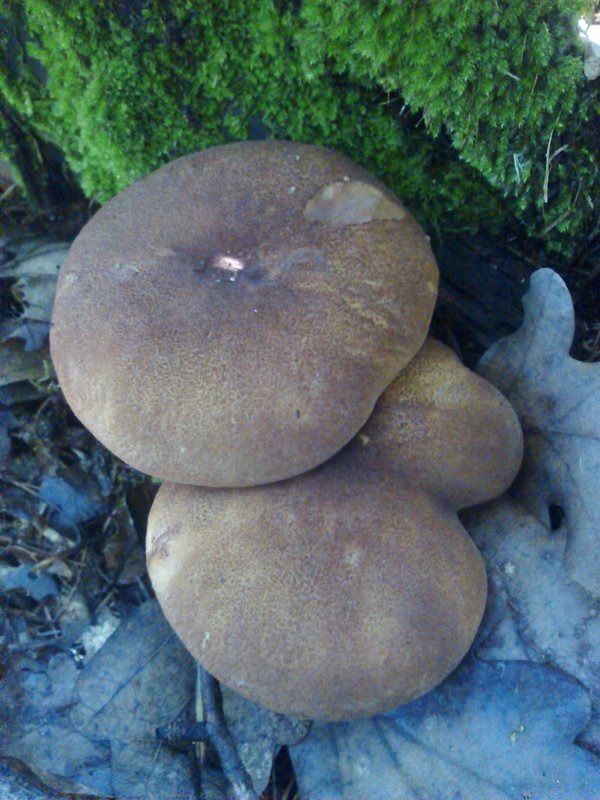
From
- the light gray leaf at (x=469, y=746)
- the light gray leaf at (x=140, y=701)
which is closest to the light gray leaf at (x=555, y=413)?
the light gray leaf at (x=469, y=746)

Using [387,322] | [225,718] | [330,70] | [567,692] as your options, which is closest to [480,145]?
[330,70]

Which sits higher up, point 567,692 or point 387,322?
point 387,322

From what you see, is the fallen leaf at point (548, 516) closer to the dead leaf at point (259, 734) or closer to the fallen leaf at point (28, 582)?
the dead leaf at point (259, 734)

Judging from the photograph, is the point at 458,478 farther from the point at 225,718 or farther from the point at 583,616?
the point at 225,718

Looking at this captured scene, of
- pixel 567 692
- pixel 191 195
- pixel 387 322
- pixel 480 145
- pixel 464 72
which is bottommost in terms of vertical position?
pixel 567 692

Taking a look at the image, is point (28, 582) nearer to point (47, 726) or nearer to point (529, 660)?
point (47, 726)

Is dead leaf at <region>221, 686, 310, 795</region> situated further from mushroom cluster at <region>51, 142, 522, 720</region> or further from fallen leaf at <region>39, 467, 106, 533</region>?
fallen leaf at <region>39, 467, 106, 533</region>

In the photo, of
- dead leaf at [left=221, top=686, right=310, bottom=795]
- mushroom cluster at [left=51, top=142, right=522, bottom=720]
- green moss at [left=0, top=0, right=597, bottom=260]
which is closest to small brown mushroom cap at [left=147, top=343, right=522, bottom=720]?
mushroom cluster at [left=51, top=142, right=522, bottom=720]
